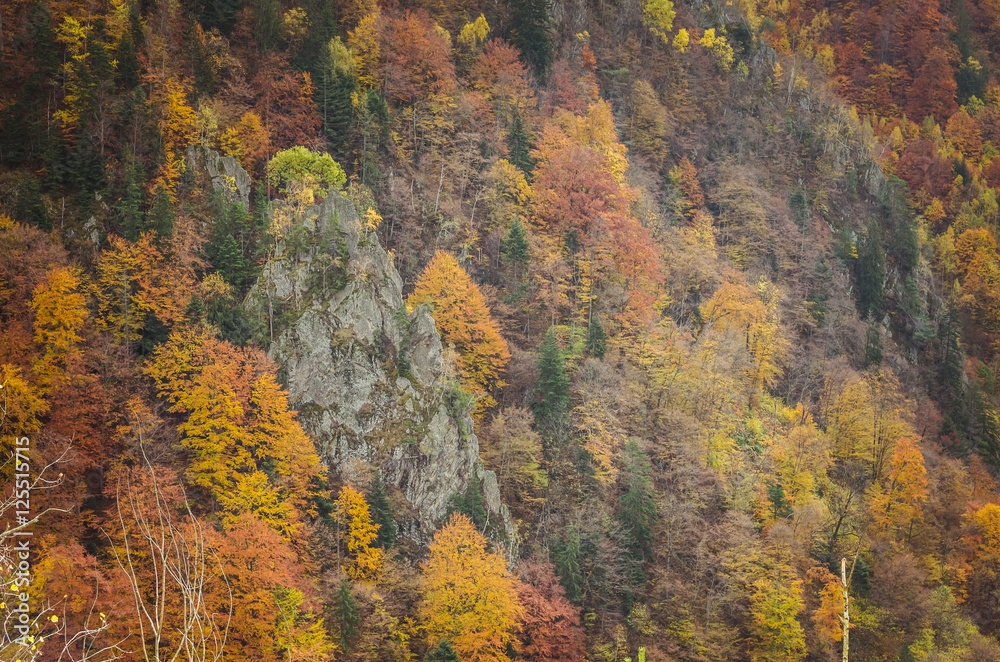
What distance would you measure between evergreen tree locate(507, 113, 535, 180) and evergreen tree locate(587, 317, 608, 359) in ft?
50.4

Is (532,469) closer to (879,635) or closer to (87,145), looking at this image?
(879,635)

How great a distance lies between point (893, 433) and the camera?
55.3 metres

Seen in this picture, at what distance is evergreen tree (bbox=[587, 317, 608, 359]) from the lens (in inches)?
1951

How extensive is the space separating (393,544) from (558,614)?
31.5 ft

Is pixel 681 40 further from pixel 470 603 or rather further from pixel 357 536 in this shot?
pixel 470 603

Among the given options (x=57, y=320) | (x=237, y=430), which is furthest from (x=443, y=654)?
(x=57, y=320)

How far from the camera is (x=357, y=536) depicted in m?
36.2

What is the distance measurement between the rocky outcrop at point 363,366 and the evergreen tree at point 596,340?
11.6 metres

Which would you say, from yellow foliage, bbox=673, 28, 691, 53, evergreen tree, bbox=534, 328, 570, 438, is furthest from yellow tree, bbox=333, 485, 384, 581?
yellow foliage, bbox=673, 28, 691, 53

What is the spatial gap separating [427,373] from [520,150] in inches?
973

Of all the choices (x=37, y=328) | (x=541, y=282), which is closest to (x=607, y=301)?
(x=541, y=282)

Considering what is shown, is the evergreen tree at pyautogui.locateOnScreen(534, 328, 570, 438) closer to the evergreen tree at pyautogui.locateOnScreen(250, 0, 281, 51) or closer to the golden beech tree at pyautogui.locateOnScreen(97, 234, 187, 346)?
the golden beech tree at pyautogui.locateOnScreen(97, 234, 187, 346)

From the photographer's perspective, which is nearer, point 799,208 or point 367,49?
point 367,49

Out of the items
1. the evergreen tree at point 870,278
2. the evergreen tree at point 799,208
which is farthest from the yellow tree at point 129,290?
the evergreen tree at point 870,278
